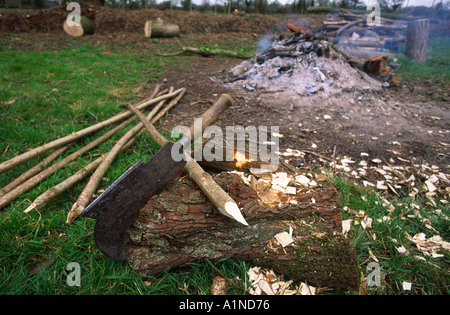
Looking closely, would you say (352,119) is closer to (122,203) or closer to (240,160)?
(240,160)

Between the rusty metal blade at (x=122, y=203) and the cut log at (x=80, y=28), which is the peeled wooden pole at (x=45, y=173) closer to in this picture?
the rusty metal blade at (x=122, y=203)

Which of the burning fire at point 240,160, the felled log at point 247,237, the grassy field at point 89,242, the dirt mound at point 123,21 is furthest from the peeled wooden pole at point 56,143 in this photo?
the dirt mound at point 123,21

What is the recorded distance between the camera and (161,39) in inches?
413

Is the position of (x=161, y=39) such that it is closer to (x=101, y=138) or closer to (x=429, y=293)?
(x=101, y=138)

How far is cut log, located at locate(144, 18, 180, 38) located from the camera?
10.3 metres

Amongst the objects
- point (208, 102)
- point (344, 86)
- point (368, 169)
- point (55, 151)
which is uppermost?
point (344, 86)

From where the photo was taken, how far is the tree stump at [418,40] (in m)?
7.97

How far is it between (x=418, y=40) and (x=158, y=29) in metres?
10.1

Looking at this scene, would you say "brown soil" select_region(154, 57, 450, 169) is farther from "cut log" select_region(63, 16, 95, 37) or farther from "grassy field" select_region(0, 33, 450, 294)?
"cut log" select_region(63, 16, 95, 37)

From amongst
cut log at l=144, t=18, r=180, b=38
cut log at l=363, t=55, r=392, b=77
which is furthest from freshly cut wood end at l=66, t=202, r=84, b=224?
cut log at l=144, t=18, r=180, b=38

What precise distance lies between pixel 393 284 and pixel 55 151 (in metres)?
3.70

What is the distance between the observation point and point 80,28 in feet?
33.0
